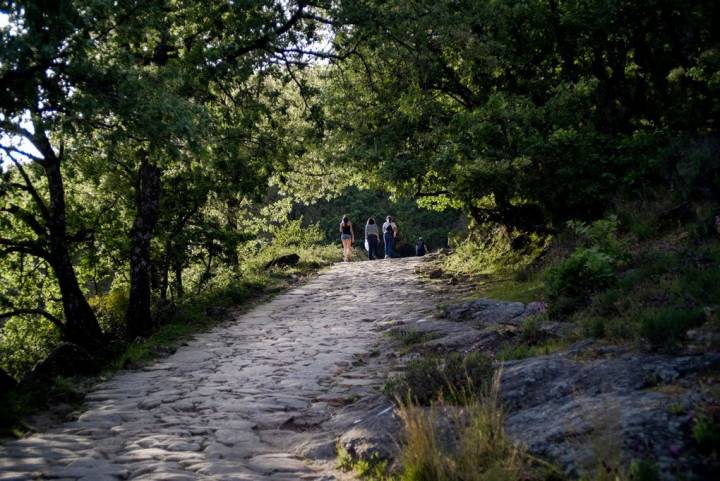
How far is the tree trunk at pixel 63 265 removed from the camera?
32.7 feet

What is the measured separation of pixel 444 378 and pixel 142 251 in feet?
25.9

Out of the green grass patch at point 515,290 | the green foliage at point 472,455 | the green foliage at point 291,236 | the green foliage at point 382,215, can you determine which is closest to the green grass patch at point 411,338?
the green grass patch at point 515,290

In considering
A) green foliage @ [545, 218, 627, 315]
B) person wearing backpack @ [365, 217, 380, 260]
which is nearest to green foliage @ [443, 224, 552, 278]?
green foliage @ [545, 218, 627, 315]

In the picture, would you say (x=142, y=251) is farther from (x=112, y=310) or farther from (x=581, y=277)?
(x=581, y=277)

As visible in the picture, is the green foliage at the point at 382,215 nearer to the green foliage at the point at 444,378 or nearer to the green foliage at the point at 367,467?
the green foliage at the point at 444,378

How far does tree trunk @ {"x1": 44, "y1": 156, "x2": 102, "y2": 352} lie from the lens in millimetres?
9977

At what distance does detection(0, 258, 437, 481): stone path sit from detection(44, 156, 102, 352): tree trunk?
173 centimetres

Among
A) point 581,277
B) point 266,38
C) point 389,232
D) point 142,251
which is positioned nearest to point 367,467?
point 581,277

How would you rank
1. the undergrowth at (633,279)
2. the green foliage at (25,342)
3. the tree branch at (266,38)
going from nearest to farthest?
the undergrowth at (633,279) < the tree branch at (266,38) < the green foliage at (25,342)

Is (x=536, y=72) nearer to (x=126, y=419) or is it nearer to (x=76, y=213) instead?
(x=76, y=213)

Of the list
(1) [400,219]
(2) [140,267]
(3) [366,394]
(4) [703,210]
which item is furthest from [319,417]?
(1) [400,219]

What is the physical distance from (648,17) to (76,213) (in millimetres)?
14364

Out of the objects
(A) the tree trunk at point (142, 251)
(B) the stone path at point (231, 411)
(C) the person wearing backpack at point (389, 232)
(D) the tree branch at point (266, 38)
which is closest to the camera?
(B) the stone path at point (231, 411)

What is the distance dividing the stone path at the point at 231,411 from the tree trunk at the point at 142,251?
135cm
